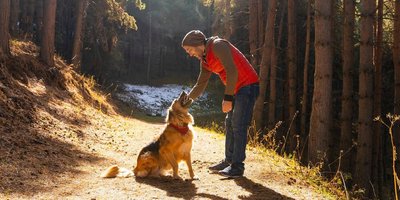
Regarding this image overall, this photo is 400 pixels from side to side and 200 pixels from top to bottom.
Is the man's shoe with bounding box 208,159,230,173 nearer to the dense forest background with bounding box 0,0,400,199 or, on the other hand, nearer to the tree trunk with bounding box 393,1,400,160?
the dense forest background with bounding box 0,0,400,199

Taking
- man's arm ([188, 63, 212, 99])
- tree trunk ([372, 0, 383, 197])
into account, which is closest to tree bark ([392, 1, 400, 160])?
tree trunk ([372, 0, 383, 197])

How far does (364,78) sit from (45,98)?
894 centimetres

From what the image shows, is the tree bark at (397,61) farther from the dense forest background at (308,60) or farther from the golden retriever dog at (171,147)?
the golden retriever dog at (171,147)

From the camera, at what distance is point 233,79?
574 centimetres

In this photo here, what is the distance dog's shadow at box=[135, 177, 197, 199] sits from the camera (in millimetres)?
5465

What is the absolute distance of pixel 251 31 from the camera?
18172mm

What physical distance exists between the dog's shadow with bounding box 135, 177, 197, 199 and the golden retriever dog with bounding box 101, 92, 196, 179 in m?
0.12

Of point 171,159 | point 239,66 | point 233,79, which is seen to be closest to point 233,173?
point 171,159

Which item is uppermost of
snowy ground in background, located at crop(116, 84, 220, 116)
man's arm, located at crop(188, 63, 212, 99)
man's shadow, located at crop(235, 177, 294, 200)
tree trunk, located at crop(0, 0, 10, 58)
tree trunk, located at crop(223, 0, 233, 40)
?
tree trunk, located at crop(223, 0, 233, 40)

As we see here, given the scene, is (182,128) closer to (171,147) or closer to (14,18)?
(171,147)

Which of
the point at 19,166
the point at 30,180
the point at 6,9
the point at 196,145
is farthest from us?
the point at 6,9

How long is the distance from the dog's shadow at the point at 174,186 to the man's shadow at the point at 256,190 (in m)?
0.67

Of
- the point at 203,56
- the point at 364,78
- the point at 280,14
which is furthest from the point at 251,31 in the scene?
the point at 203,56

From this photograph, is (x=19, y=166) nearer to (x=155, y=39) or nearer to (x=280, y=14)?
(x=280, y=14)
